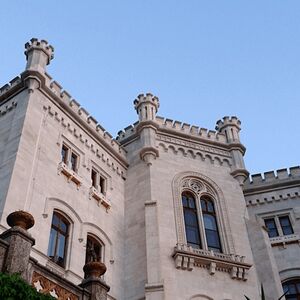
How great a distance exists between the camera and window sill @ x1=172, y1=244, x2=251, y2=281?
1797cm

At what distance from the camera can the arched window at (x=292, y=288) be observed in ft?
65.4

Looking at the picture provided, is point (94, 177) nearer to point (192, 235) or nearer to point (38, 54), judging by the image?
point (192, 235)

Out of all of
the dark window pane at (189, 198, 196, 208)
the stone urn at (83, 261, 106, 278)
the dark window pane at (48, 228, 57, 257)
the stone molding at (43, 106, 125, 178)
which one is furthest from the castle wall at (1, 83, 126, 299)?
the stone urn at (83, 261, 106, 278)

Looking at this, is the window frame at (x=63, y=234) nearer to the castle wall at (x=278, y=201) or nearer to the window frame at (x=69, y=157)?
the window frame at (x=69, y=157)

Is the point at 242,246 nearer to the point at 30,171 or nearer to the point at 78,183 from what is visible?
the point at 78,183

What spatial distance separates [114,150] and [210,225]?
213 inches

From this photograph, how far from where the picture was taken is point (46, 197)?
16.2 m

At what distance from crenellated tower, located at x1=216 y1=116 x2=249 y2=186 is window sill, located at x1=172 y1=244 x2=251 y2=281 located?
5.02 m

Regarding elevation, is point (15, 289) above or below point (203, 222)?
below

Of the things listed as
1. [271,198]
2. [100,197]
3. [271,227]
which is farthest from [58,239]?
[271,198]

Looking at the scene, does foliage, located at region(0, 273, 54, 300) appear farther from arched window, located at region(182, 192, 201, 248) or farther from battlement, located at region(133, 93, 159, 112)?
battlement, located at region(133, 93, 159, 112)

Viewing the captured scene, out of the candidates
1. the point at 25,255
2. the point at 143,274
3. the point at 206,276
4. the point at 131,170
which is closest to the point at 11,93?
the point at 131,170

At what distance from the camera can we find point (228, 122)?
25234 millimetres

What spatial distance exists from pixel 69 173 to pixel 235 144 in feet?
31.2
